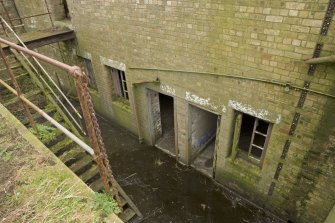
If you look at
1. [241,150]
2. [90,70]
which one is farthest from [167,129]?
[90,70]

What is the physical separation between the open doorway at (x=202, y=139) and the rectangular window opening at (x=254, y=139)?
3.45ft

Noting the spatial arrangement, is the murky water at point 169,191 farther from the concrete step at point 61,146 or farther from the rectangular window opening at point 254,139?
the concrete step at point 61,146

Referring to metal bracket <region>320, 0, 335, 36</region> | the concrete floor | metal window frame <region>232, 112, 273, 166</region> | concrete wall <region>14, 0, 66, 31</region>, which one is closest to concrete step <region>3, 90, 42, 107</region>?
the concrete floor

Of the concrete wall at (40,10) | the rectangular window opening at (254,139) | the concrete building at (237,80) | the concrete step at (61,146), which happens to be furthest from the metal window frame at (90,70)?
the rectangular window opening at (254,139)

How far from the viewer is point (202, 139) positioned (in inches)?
316

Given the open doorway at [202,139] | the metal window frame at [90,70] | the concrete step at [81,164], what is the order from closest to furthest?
1. the concrete step at [81,164]
2. the open doorway at [202,139]
3. the metal window frame at [90,70]

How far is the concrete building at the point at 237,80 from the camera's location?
4156 millimetres

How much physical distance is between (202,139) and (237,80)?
10.9 feet

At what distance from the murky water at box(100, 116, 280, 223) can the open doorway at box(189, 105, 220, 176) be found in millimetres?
378

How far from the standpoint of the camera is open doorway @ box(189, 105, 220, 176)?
7.21 metres

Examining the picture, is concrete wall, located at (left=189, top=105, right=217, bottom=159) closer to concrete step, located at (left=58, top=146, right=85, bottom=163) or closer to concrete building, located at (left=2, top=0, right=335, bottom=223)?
concrete building, located at (left=2, top=0, right=335, bottom=223)

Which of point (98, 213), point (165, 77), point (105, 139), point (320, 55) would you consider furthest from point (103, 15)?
point (98, 213)

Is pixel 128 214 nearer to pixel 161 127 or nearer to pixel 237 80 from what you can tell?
pixel 161 127

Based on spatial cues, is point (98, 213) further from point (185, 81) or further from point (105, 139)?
point (105, 139)
